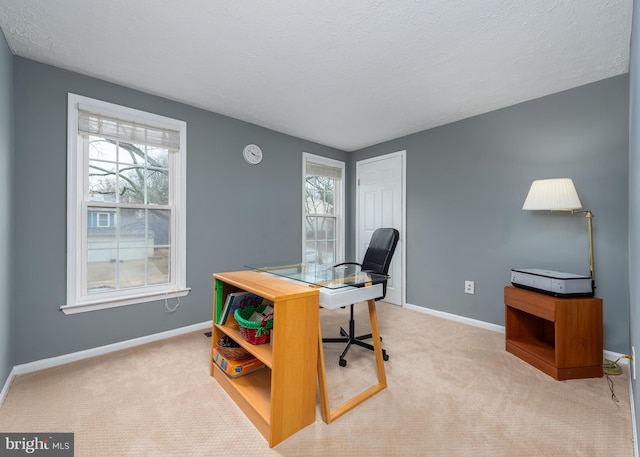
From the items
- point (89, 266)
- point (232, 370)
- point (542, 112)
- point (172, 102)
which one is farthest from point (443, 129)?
point (89, 266)

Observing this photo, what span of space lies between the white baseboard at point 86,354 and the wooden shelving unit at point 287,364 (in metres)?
1.46

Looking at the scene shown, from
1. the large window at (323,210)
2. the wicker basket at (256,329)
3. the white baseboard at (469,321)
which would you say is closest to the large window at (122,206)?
the wicker basket at (256,329)

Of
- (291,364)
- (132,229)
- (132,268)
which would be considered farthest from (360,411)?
(132,229)

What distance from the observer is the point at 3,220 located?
174cm

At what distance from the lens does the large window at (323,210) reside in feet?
13.1

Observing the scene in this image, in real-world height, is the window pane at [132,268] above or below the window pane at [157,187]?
below

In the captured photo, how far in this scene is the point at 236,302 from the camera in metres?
1.91

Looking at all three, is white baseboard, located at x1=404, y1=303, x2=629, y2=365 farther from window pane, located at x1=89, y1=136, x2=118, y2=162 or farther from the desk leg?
window pane, located at x1=89, y1=136, x2=118, y2=162

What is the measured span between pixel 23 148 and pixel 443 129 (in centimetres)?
398

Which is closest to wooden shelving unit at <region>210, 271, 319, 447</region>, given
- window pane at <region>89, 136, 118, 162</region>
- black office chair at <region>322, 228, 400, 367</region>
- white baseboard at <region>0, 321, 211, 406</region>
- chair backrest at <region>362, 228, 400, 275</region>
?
black office chair at <region>322, 228, 400, 367</region>

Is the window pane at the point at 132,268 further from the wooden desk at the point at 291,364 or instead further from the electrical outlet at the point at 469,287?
the electrical outlet at the point at 469,287
